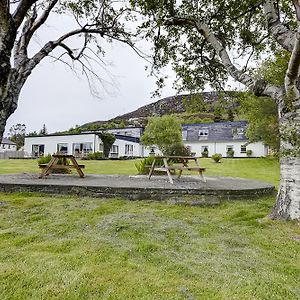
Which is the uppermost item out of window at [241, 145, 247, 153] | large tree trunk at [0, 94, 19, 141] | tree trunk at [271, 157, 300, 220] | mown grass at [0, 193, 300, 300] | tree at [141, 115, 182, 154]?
tree at [141, 115, 182, 154]

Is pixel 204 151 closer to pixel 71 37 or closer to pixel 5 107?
pixel 71 37

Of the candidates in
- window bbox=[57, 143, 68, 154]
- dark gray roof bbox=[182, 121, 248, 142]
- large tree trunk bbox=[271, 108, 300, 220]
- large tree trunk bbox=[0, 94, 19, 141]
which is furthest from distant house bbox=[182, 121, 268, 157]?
large tree trunk bbox=[0, 94, 19, 141]

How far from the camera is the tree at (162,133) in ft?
97.6

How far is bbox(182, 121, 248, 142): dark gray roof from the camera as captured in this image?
1550 inches

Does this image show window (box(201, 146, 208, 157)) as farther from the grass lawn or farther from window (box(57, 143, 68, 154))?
the grass lawn

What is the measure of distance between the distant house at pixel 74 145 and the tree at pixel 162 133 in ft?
18.6

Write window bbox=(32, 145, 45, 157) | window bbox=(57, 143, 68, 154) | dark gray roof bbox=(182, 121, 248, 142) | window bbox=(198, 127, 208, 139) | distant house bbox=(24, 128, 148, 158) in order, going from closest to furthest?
distant house bbox=(24, 128, 148, 158) → window bbox=(57, 143, 68, 154) → window bbox=(32, 145, 45, 157) → dark gray roof bbox=(182, 121, 248, 142) → window bbox=(198, 127, 208, 139)

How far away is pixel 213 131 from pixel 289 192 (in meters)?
37.1

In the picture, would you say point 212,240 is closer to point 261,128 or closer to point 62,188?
point 62,188

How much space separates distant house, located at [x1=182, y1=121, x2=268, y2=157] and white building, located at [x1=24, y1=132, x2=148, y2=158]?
9.59 meters

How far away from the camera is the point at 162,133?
30.0 meters

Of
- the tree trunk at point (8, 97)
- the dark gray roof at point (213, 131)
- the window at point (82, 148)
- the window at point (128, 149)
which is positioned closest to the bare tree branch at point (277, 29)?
the tree trunk at point (8, 97)

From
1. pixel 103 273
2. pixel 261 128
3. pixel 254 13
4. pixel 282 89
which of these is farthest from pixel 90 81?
pixel 261 128

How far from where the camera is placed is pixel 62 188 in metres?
6.79
